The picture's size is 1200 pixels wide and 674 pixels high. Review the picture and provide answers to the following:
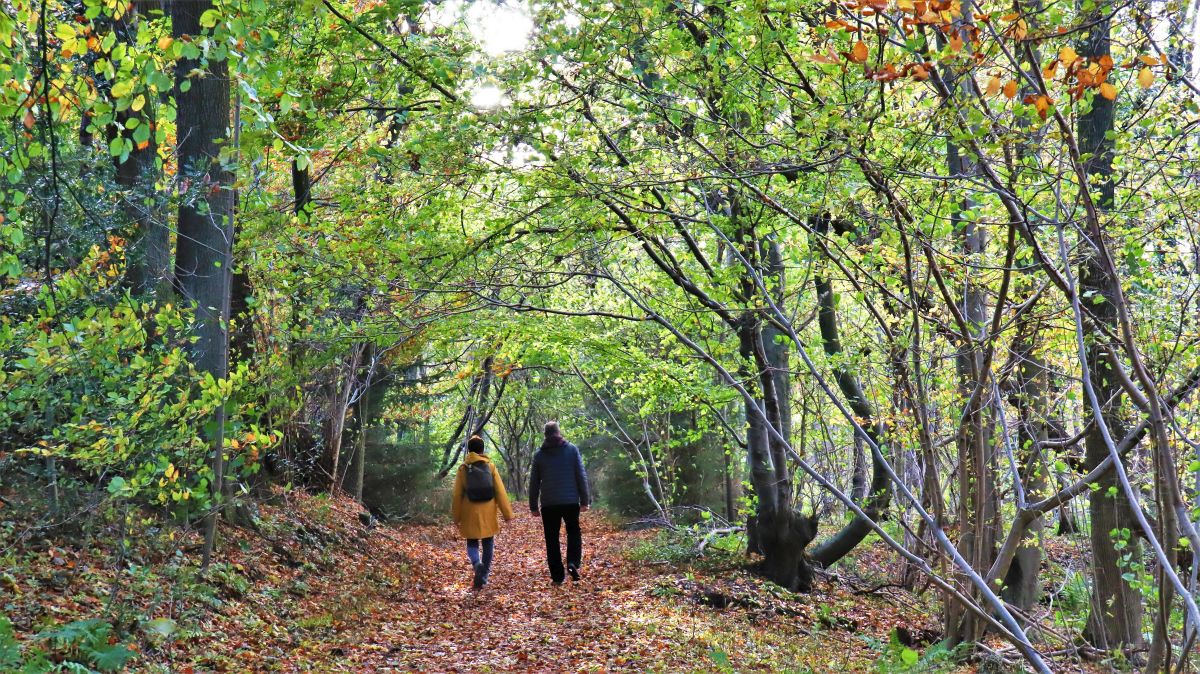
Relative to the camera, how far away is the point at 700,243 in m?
11.7

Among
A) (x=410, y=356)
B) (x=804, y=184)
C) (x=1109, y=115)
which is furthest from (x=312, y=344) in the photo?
(x=1109, y=115)

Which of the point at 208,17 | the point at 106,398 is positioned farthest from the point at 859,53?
the point at 106,398

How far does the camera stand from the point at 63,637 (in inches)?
204

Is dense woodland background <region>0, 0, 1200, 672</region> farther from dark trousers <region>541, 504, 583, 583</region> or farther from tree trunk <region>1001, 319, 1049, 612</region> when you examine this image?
dark trousers <region>541, 504, 583, 583</region>

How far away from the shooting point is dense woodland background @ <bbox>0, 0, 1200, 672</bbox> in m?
4.21

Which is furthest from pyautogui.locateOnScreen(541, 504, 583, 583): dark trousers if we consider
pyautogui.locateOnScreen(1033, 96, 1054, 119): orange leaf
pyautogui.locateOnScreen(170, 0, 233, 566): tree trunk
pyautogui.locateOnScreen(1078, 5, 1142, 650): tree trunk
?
pyautogui.locateOnScreen(1033, 96, 1054, 119): orange leaf

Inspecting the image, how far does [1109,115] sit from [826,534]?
1008cm

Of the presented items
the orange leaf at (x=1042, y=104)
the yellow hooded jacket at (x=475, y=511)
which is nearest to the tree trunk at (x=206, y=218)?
the yellow hooded jacket at (x=475, y=511)

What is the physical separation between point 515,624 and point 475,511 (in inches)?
79.2

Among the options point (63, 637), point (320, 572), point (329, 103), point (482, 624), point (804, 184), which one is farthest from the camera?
point (320, 572)

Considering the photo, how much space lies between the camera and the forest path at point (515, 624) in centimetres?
713

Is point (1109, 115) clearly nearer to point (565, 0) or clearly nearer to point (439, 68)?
point (565, 0)

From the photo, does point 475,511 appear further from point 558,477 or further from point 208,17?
point 208,17

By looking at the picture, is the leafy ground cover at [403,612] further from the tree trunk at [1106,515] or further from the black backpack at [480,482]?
the tree trunk at [1106,515]
